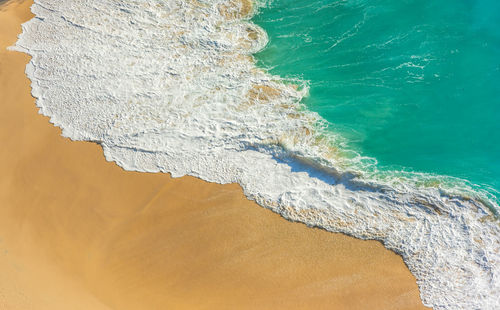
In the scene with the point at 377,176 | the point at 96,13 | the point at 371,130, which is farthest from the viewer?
the point at 96,13

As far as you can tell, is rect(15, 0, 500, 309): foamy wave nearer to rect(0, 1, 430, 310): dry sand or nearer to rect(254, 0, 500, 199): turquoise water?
rect(0, 1, 430, 310): dry sand

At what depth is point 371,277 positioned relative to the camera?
7172mm

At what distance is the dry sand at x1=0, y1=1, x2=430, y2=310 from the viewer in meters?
6.97

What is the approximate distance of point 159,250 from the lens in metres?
7.65

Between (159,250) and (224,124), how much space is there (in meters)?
4.24

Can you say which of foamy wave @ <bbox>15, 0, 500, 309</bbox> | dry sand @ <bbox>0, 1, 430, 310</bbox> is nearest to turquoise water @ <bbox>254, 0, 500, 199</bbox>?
foamy wave @ <bbox>15, 0, 500, 309</bbox>

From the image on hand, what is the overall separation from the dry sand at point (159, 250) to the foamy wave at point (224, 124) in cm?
56

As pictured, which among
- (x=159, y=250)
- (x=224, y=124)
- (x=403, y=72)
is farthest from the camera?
(x=403, y=72)

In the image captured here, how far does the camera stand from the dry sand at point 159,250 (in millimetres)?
6973

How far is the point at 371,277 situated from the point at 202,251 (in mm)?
3971

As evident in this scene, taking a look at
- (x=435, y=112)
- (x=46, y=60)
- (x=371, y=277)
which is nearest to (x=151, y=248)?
(x=371, y=277)

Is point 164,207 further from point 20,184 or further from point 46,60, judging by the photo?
point 46,60

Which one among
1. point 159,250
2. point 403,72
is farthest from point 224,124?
point 403,72

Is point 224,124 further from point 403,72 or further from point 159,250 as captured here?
point 403,72
